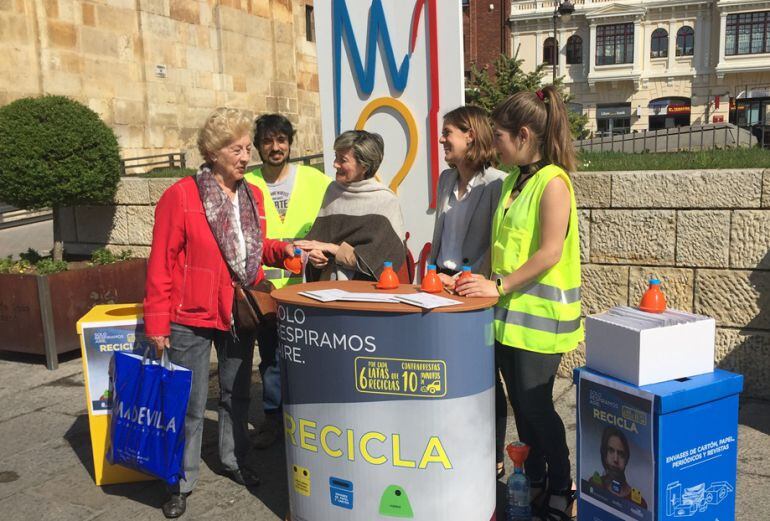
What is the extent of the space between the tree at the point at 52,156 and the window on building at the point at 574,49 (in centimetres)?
4456

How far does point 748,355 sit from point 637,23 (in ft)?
150

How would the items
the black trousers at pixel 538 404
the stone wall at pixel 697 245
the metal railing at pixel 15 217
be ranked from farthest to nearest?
the metal railing at pixel 15 217 < the stone wall at pixel 697 245 < the black trousers at pixel 538 404

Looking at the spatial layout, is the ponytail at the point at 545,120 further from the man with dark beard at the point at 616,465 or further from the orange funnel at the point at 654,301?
the man with dark beard at the point at 616,465

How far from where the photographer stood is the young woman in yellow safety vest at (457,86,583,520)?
2.91 meters

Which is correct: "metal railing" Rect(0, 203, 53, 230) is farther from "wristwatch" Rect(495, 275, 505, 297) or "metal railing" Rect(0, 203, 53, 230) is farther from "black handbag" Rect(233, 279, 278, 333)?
"wristwatch" Rect(495, 275, 505, 297)

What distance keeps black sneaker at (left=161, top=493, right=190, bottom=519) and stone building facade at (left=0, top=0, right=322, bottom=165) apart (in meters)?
10.6

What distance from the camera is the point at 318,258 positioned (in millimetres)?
3664

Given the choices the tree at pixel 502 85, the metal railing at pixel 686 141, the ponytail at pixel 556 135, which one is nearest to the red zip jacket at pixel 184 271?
the ponytail at pixel 556 135

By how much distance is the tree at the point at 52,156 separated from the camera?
657cm

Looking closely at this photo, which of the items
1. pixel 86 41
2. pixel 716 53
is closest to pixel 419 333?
pixel 86 41

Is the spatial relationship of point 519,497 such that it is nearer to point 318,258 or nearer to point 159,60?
point 318,258

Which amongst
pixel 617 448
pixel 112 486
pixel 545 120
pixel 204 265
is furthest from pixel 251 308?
pixel 617 448

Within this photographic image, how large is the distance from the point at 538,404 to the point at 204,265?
167 centimetres

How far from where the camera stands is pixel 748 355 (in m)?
4.73
